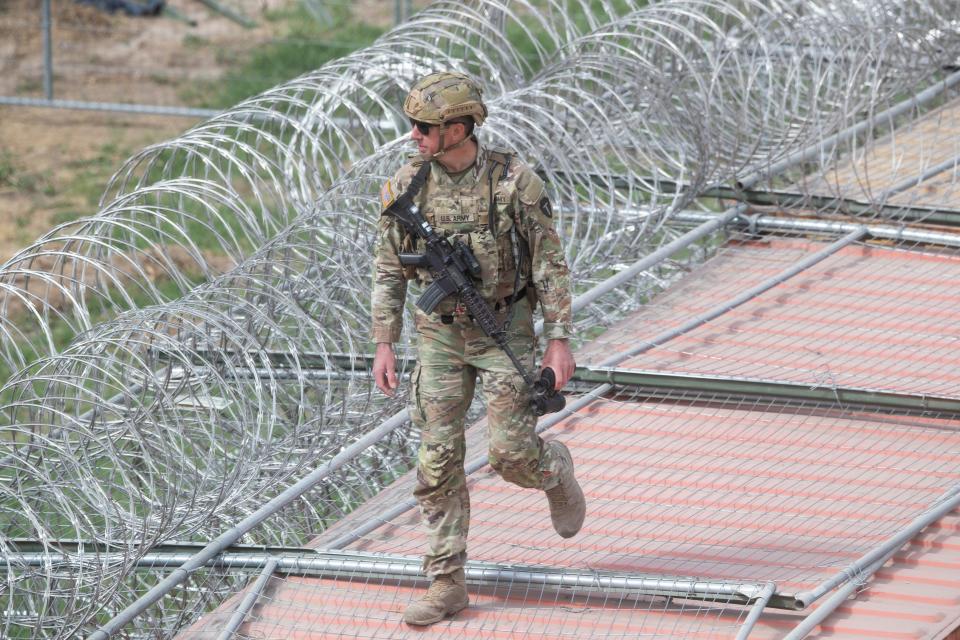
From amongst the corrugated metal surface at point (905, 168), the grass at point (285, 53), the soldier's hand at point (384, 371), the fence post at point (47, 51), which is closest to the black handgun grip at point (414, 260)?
the soldier's hand at point (384, 371)

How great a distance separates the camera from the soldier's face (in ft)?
19.5

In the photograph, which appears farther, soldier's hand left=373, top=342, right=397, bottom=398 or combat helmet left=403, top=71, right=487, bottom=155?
soldier's hand left=373, top=342, right=397, bottom=398

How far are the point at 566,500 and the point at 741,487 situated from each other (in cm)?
122

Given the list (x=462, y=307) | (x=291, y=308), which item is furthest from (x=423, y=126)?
(x=291, y=308)

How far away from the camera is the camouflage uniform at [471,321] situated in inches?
238

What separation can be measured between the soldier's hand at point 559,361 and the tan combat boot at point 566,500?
368 millimetres

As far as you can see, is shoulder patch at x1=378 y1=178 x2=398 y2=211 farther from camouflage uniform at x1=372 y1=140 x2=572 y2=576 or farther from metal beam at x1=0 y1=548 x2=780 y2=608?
metal beam at x1=0 y1=548 x2=780 y2=608

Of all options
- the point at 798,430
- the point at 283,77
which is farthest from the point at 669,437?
the point at 283,77

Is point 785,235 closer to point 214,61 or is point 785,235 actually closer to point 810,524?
point 810,524

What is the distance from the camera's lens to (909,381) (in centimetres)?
816

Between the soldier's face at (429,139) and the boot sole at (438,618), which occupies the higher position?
the soldier's face at (429,139)

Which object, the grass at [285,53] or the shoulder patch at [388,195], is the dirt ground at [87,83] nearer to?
the grass at [285,53]

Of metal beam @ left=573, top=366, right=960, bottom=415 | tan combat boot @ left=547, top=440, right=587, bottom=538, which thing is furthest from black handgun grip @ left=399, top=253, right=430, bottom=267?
metal beam @ left=573, top=366, right=960, bottom=415

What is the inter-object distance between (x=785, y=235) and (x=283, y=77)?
28.7 feet
